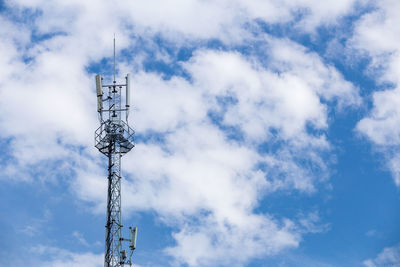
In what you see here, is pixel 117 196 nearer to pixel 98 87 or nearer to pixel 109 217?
pixel 109 217

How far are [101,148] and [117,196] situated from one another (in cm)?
549

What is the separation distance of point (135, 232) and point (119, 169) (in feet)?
22.8

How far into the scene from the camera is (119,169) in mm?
90062

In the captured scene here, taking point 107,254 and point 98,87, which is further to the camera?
point 98,87

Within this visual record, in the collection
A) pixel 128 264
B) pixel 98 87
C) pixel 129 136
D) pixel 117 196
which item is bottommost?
pixel 128 264

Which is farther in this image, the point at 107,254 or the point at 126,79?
the point at 126,79

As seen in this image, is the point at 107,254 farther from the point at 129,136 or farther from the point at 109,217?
the point at 129,136

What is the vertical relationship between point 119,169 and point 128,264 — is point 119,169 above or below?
above

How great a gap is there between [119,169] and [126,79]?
1036 centimetres

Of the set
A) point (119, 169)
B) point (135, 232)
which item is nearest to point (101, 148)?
point (119, 169)

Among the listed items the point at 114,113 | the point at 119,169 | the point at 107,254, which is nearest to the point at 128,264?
the point at 107,254

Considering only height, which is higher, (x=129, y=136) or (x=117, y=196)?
(x=129, y=136)

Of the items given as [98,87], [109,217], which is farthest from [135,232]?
[98,87]

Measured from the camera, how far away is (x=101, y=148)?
9038cm
